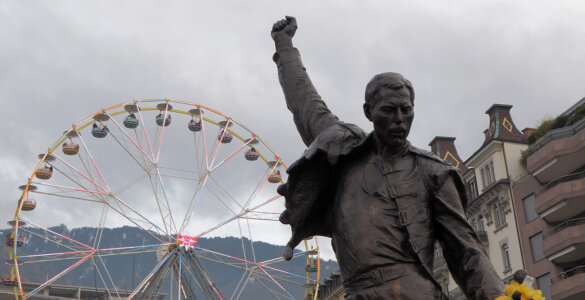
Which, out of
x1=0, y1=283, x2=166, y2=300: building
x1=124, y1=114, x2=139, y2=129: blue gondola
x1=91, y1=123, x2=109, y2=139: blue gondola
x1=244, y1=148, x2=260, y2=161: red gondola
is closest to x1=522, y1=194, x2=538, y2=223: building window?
x1=244, y1=148, x2=260, y2=161: red gondola

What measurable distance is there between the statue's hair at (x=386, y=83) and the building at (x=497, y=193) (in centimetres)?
3203

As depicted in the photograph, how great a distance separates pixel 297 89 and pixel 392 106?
1.08m

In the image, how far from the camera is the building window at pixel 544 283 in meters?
32.2

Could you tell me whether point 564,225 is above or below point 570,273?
above

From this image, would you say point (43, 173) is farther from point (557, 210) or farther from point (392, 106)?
point (392, 106)

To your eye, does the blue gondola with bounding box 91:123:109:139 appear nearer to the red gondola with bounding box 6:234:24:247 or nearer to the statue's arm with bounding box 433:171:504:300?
the red gondola with bounding box 6:234:24:247

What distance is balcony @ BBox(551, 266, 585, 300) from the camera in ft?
96.2

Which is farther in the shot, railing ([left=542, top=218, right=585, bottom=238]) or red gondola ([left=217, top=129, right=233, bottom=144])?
red gondola ([left=217, top=129, right=233, bottom=144])

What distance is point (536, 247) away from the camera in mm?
34031

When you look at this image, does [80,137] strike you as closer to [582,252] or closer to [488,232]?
[488,232]

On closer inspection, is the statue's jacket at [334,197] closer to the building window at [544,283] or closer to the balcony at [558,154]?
the balcony at [558,154]

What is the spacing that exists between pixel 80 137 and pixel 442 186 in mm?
34838

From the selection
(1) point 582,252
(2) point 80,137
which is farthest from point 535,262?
(2) point 80,137

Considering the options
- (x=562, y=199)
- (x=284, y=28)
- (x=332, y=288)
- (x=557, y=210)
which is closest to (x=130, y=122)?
(x=557, y=210)
